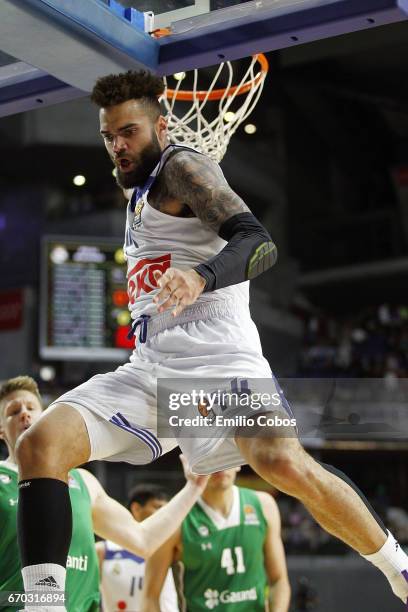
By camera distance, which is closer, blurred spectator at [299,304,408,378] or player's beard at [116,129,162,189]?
player's beard at [116,129,162,189]

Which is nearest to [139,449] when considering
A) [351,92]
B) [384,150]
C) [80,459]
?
[80,459]

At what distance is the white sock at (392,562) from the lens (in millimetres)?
3131

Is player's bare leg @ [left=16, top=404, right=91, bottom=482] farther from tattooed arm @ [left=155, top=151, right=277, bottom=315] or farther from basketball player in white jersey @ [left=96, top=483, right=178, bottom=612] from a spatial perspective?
basketball player in white jersey @ [left=96, top=483, right=178, bottom=612]

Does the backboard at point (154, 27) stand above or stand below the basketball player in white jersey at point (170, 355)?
above

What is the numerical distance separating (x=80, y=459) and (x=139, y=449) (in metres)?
0.28

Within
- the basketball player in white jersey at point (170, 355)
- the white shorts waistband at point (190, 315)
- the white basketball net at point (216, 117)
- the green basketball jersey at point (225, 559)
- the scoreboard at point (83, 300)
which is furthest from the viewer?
the scoreboard at point (83, 300)

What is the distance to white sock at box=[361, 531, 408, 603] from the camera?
10.3ft

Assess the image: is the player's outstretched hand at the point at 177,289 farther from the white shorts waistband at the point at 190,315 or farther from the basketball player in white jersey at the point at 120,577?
the basketball player in white jersey at the point at 120,577

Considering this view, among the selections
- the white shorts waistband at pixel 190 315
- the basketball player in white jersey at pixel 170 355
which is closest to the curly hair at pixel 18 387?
the basketball player in white jersey at pixel 170 355

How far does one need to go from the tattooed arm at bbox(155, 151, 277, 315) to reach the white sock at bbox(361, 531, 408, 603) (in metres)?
1.00

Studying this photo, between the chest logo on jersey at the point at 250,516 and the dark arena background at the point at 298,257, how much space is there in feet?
11.1

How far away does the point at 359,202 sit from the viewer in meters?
21.7

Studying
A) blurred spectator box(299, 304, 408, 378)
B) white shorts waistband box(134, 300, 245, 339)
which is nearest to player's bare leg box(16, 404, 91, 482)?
white shorts waistband box(134, 300, 245, 339)

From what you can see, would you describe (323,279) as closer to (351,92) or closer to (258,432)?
(351,92)
